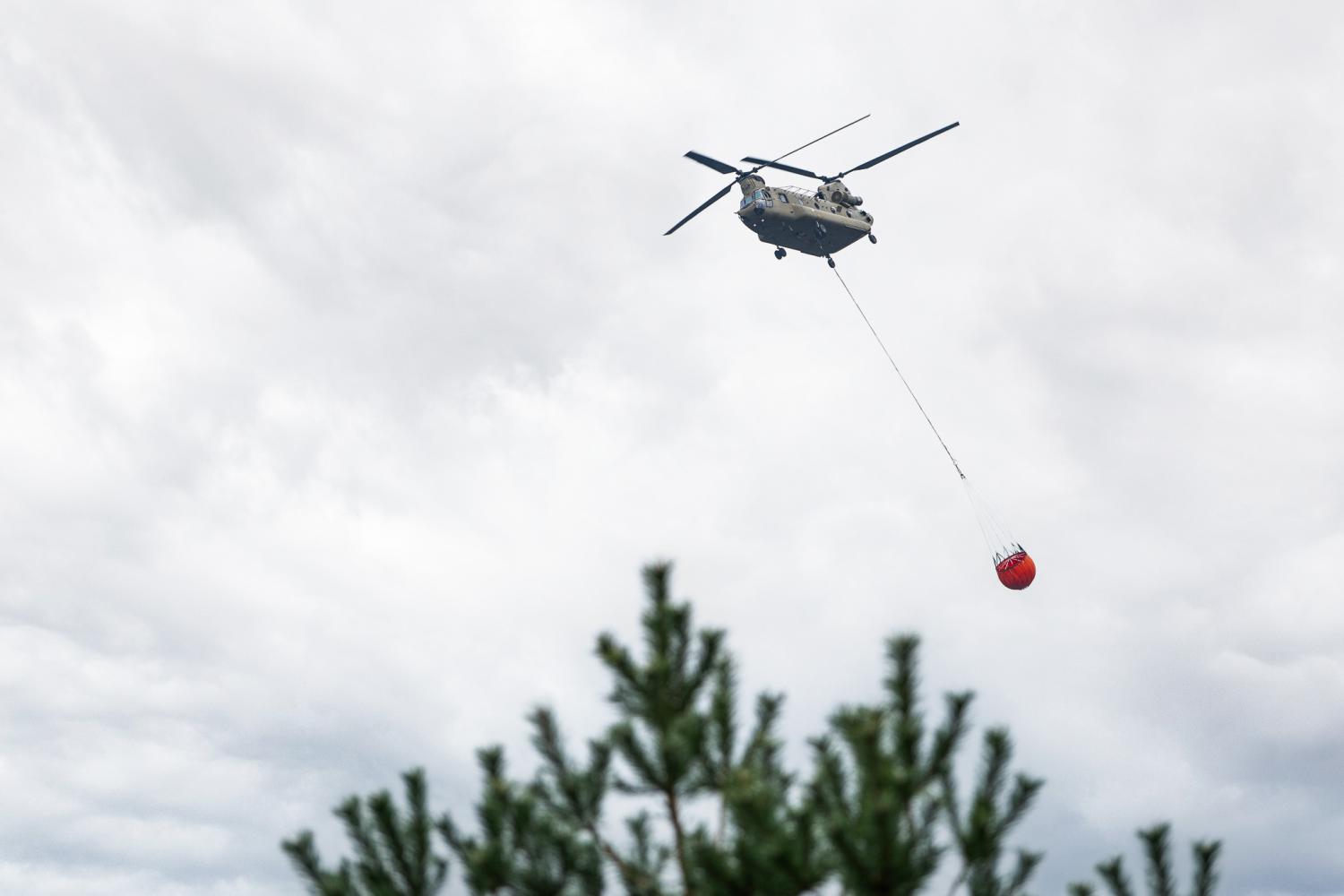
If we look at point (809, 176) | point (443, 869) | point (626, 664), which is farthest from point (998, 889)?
point (809, 176)

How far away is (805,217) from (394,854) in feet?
149

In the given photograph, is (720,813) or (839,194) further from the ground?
(839,194)

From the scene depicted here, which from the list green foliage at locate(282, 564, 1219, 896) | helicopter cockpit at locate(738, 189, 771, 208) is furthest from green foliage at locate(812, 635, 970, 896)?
helicopter cockpit at locate(738, 189, 771, 208)

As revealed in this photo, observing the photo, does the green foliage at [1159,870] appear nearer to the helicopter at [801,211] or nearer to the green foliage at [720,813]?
the green foliage at [720,813]

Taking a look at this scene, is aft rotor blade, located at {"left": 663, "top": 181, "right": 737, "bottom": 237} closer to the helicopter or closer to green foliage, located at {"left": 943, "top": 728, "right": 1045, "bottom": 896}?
the helicopter

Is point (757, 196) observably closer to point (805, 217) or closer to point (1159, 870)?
point (805, 217)

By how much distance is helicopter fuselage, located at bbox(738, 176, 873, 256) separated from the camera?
5272cm

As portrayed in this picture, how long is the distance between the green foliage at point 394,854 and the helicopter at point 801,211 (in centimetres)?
4292

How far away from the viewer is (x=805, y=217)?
54.2m

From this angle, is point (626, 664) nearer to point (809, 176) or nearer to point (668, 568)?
point (668, 568)

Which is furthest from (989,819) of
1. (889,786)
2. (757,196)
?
(757,196)

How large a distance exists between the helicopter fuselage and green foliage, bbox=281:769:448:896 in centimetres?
4291

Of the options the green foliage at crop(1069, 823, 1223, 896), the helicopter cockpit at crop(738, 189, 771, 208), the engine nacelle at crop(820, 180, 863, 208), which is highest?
the engine nacelle at crop(820, 180, 863, 208)

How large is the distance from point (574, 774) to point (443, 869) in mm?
1467
